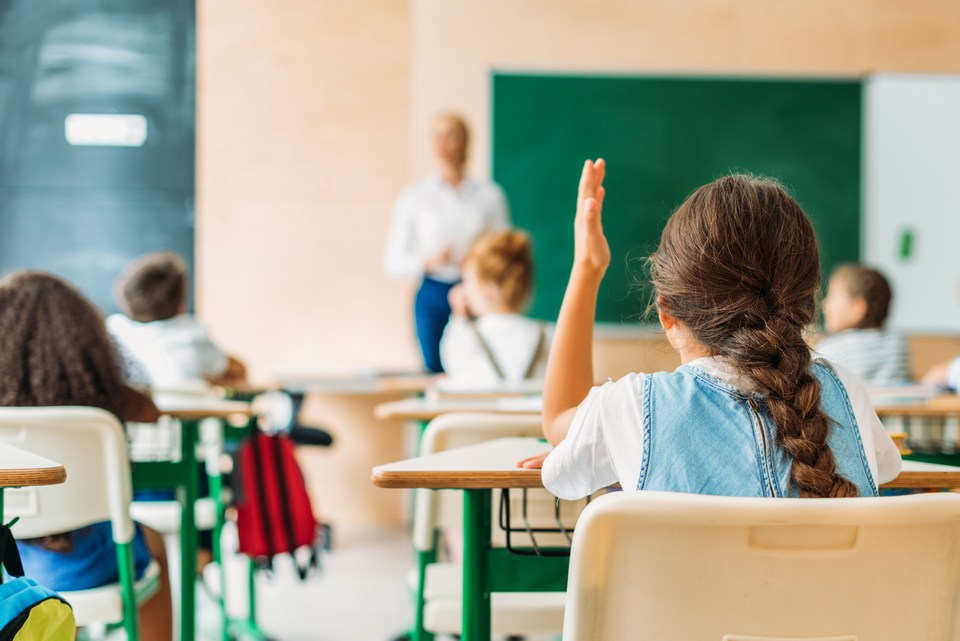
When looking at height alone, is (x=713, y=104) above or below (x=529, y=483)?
above

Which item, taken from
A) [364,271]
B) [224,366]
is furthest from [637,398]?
[364,271]

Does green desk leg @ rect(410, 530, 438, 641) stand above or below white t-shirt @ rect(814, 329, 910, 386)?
below

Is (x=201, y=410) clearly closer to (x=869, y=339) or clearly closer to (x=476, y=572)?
(x=476, y=572)

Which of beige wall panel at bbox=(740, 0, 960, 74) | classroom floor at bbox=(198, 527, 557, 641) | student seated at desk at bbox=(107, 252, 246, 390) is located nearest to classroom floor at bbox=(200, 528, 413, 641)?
classroom floor at bbox=(198, 527, 557, 641)

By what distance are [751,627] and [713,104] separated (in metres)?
4.42

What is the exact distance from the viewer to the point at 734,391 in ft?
4.08

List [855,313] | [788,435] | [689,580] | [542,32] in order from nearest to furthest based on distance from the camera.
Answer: [689,580] < [788,435] < [855,313] < [542,32]

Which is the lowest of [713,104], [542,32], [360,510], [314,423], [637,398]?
[360,510]

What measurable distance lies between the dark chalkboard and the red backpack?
220cm

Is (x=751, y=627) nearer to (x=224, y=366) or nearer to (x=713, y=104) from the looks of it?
(x=224, y=366)

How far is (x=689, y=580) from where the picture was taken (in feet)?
3.49

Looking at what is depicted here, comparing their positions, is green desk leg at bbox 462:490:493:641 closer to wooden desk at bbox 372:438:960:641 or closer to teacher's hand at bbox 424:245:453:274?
wooden desk at bbox 372:438:960:641

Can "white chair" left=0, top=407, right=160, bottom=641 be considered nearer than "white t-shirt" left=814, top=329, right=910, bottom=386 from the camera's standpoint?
Yes

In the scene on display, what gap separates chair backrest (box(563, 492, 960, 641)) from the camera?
1026 millimetres
